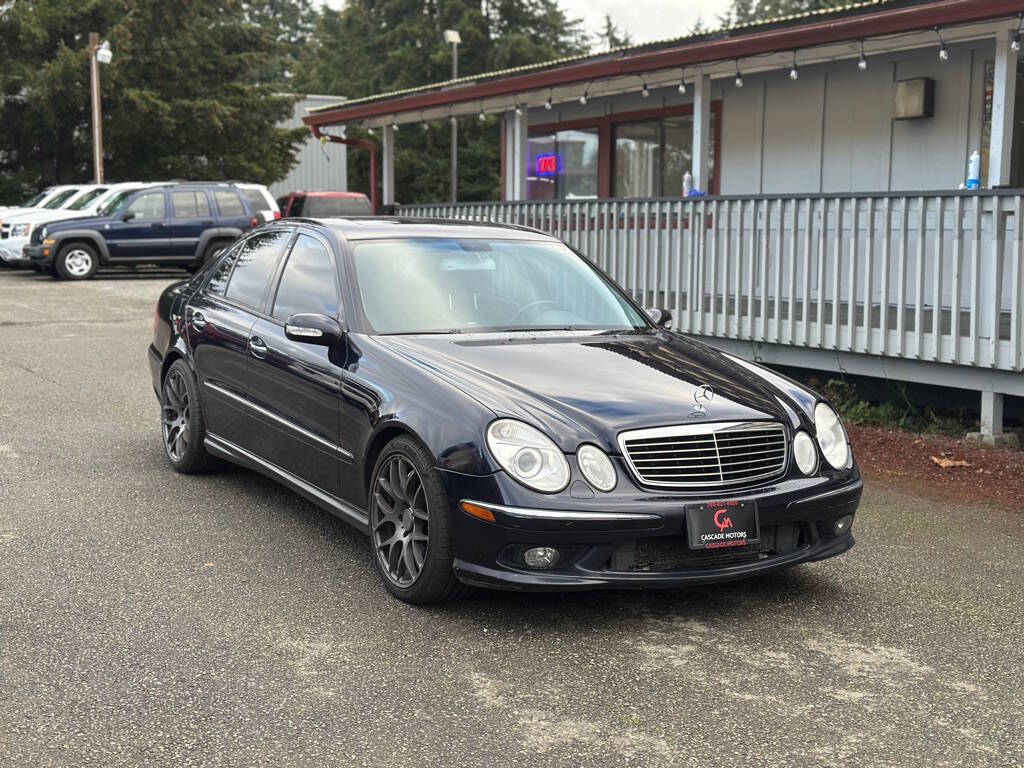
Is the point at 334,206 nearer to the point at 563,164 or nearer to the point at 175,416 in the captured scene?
the point at 563,164

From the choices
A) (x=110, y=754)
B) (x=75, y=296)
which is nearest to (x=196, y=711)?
(x=110, y=754)

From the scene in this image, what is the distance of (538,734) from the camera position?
12.5 ft

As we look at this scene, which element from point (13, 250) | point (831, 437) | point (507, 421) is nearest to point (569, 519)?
point (507, 421)

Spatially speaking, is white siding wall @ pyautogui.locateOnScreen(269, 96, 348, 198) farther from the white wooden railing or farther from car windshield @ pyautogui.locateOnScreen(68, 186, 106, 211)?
the white wooden railing

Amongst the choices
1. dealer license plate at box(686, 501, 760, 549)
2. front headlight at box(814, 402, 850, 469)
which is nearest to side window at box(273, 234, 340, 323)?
dealer license plate at box(686, 501, 760, 549)

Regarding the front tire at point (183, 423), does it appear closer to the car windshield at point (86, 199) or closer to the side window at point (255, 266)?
the side window at point (255, 266)

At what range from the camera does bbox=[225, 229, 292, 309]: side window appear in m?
6.77

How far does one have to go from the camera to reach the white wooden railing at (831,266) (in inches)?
345

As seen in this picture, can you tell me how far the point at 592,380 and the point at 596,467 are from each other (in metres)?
0.60

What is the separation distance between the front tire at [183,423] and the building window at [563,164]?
1125 cm

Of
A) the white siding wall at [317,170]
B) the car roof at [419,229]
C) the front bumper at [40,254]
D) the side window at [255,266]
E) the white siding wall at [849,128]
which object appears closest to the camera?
the car roof at [419,229]

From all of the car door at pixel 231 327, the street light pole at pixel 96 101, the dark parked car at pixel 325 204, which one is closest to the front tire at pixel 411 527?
the car door at pixel 231 327

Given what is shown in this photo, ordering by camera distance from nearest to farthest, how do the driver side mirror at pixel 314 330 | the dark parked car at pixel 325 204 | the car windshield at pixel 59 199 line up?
the driver side mirror at pixel 314 330, the car windshield at pixel 59 199, the dark parked car at pixel 325 204

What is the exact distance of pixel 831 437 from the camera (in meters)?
5.32
